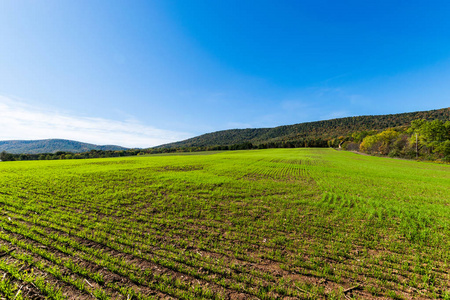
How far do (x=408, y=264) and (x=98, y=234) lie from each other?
12.1m

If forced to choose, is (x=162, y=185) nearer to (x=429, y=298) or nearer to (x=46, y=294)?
(x=46, y=294)

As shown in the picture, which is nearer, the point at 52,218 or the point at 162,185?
the point at 52,218

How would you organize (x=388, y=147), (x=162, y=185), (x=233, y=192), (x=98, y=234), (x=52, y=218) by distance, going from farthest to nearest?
(x=388, y=147) < (x=162, y=185) < (x=233, y=192) < (x=52, y=218) < (x=98, y=234)

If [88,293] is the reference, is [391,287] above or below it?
below

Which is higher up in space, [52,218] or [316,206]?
[52,218]

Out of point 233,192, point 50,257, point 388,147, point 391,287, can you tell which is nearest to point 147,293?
point 50,257

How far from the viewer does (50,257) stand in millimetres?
5516

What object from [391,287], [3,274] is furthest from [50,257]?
[391,287]

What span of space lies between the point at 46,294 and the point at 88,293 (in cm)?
103

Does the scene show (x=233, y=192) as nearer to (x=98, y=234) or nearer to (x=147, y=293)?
(x=98, y=234)

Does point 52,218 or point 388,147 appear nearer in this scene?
point 52,218

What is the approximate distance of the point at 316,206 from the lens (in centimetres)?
1164

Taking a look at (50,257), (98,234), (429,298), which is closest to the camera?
(429,298)

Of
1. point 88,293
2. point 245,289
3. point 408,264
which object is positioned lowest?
point 408,264
